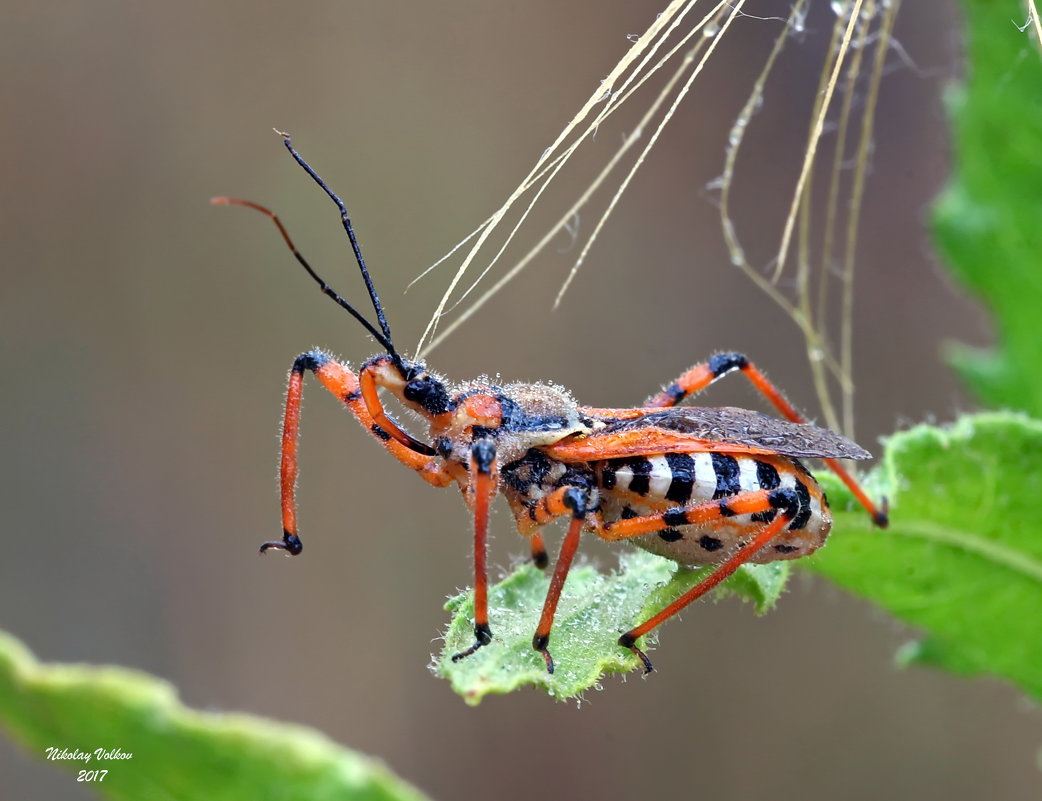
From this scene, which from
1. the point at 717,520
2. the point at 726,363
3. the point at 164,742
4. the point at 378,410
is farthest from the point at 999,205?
the point at 164,742

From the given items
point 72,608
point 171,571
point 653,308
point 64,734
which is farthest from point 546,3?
point 64,734

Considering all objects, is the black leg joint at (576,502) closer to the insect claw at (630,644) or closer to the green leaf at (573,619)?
the green leaf at (573,619)

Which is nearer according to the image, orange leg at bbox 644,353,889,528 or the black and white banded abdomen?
the black and white banded abdomen

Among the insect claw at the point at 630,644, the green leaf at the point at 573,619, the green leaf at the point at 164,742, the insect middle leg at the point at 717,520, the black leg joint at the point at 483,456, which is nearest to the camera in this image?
the green leaf at the point at 164,742

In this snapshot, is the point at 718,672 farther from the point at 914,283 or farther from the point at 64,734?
the point at 64,734

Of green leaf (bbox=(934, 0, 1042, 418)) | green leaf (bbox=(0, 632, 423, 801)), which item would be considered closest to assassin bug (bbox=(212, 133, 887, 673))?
green leaf (bbox=(934, 0, 1042, 418))

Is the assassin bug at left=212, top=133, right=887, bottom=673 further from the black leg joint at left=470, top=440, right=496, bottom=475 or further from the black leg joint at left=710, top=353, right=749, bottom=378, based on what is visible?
the black leg joint at left=710, top=353, right=749, bottom=378

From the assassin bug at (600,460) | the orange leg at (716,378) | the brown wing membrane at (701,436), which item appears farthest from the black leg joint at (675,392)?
the brown wing membrane at (701,436)
